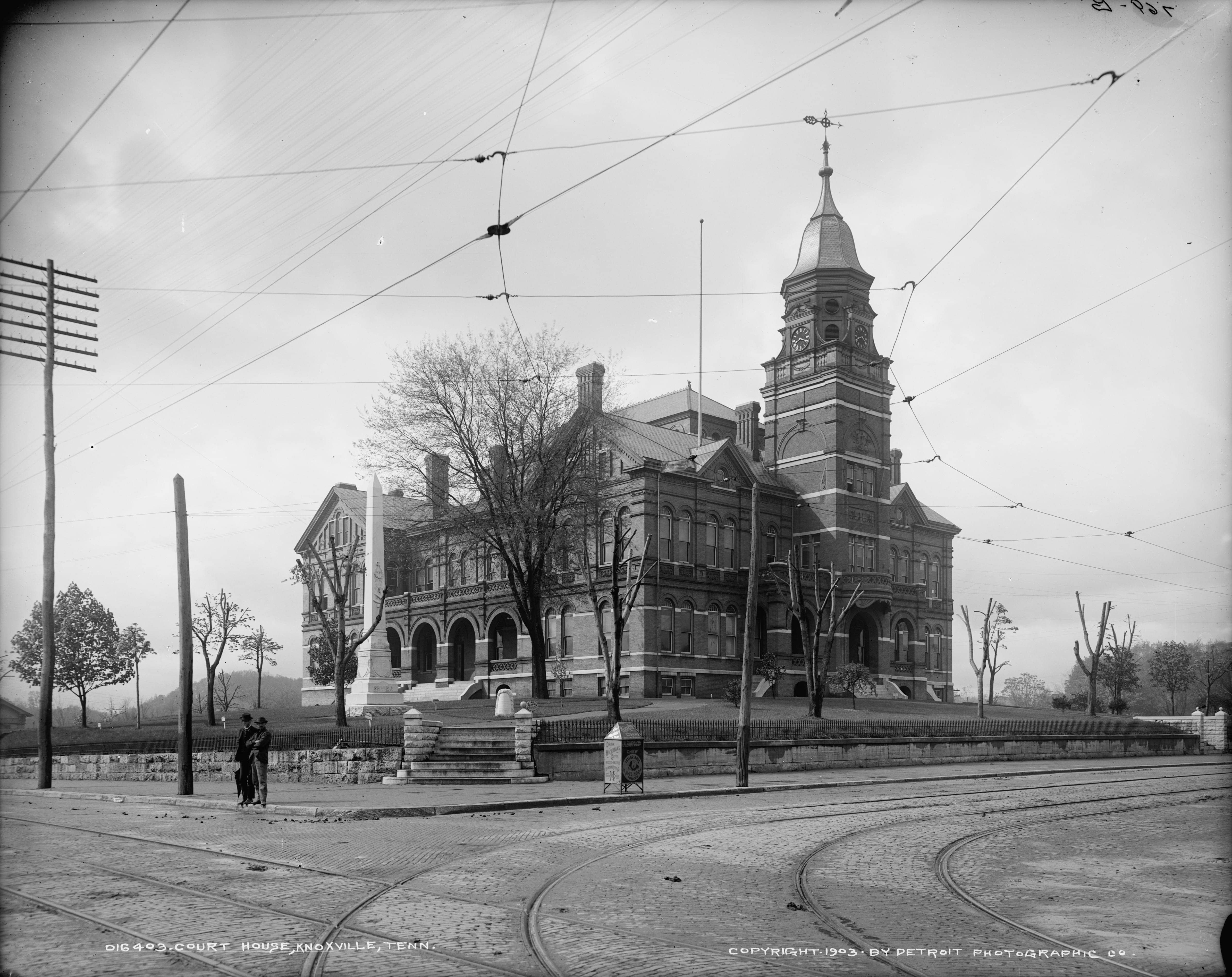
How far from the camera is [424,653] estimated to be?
6366 cm

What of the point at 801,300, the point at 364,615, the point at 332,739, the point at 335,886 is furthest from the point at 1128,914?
the point at 801,300

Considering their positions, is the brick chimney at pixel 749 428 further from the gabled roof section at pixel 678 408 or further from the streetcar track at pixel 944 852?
the streetcar track at pixel 944 852

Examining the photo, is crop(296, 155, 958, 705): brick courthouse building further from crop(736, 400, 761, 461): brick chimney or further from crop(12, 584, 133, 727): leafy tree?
crop(12, 584, 133, 727): leafy tree

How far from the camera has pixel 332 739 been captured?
28.2 metres

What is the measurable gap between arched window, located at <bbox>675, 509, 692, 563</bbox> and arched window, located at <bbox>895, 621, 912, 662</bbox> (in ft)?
44.8

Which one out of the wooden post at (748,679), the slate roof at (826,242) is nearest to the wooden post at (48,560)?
the wooden post at (748,679)

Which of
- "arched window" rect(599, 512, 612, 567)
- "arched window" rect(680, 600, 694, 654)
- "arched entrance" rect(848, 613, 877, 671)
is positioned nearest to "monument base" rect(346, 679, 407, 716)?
"arched window" rect(599, 512, 612, 567)

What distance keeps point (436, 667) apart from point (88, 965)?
5488 cm

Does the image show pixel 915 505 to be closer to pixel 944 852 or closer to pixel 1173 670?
pixel 1173 670

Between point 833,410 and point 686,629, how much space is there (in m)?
13.5

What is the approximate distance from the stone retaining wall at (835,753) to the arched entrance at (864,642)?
48.0 ft

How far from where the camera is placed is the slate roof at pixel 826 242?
5631 cm

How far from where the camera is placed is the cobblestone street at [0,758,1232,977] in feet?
23.8

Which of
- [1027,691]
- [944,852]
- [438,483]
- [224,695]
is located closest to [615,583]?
[438,483]
